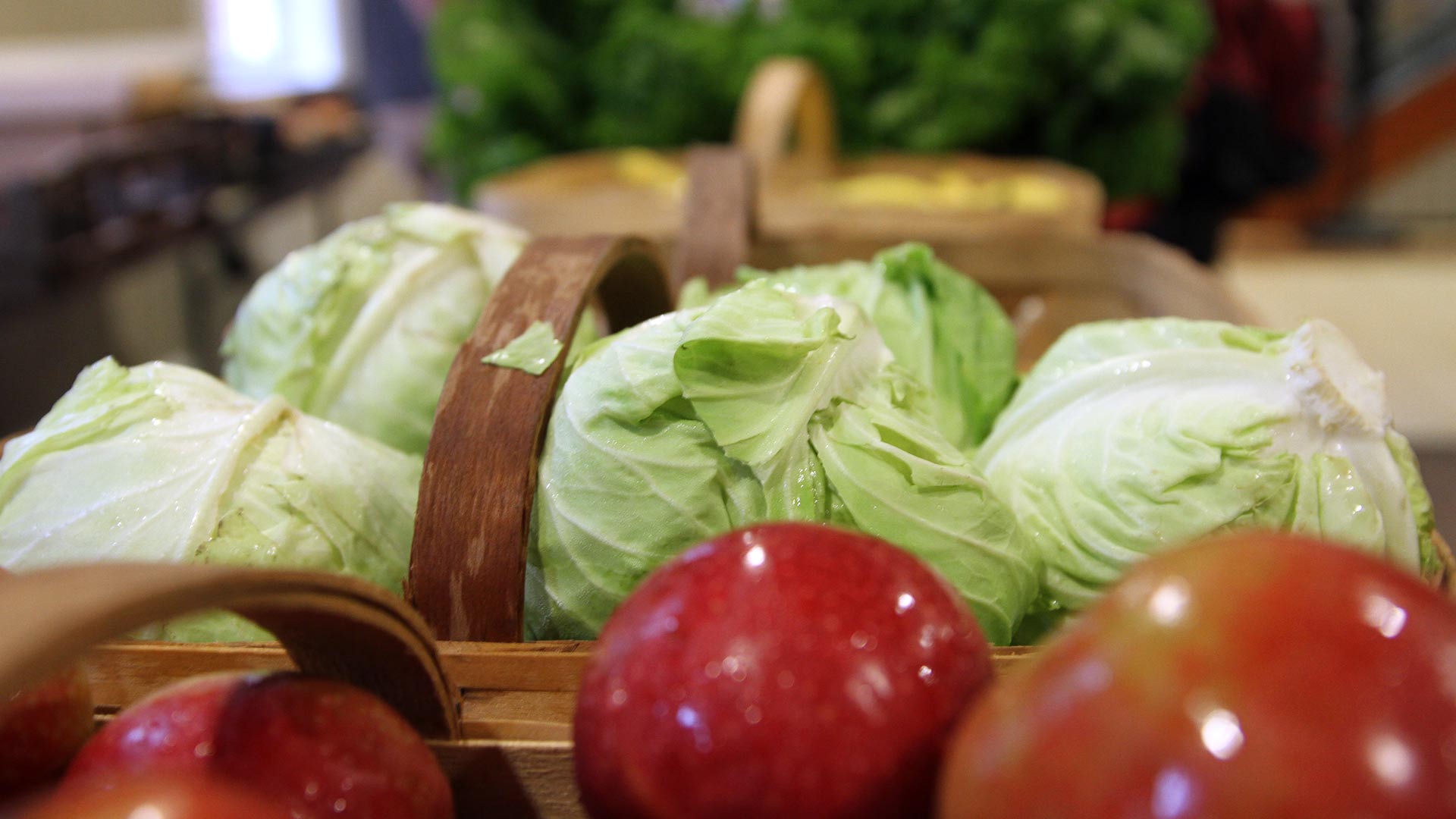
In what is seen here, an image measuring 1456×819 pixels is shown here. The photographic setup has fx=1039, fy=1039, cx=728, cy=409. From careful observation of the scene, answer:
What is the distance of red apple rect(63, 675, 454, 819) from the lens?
18.0 inches

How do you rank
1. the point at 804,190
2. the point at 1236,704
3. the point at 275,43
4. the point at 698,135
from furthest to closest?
1. the point at 275,43
2. the point at 698,135
3. the point at 804,190
4. the point at 1236,704

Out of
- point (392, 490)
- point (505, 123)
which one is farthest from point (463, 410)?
point (505, 123)

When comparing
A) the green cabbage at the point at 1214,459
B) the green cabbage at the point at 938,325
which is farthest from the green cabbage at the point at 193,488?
the green cabbage at the point at 1214,459

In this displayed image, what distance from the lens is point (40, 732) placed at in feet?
1.70

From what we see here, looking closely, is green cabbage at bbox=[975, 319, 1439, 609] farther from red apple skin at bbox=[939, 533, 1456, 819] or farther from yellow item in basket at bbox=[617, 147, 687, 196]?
yellow item in basket at bbox=[617, 147, 687, 196]

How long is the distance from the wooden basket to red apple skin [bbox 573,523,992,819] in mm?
1108

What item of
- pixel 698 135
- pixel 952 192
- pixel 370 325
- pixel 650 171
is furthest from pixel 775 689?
pixel 698 135

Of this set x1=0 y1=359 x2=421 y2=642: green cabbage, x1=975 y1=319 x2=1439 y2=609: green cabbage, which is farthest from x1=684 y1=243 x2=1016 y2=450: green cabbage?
x1=0 y1=359 x2=421 y2=642: green cabbage

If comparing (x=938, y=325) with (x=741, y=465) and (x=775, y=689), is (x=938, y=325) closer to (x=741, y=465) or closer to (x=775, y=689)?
(x=741, y=465)

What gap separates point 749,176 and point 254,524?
0.85 metres

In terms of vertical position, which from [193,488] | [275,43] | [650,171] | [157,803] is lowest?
[275,43]

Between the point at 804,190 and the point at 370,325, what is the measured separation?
60.1 inches

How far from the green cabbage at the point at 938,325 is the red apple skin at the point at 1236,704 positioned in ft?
1.81

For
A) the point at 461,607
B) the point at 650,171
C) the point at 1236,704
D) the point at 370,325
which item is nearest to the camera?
the point at 1236,704
